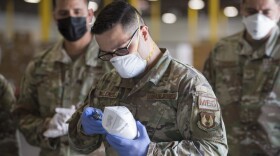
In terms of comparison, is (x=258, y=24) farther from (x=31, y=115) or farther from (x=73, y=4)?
(x=31, y=115)

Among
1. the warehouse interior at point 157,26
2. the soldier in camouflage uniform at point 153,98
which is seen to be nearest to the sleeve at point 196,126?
the soldier in camouflage uniform at point 153,98

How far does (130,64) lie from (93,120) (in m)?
0.27

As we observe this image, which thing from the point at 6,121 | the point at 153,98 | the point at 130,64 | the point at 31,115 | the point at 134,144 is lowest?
the point at 6,121

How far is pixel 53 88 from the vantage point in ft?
9.15

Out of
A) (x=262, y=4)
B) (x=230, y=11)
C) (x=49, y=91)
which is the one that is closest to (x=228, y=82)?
(x=262, y=4)

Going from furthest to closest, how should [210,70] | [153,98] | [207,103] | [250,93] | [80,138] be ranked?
1. [210,70]
2. [250,93]
3. [80,138]
4. [153,98]
5. [207,103]

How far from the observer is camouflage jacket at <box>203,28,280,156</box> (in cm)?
255

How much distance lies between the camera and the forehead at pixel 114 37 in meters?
1.75

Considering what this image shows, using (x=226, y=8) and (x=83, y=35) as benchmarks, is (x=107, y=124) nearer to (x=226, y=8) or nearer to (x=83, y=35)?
(x=83, y=35)

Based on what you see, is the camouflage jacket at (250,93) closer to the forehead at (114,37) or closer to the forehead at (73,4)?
the forehead at (73,4)

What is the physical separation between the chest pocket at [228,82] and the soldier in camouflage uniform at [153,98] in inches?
37.3

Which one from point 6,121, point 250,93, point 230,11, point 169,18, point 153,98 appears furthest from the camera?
point 169,18

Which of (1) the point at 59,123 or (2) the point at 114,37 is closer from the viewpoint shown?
(2) the point at 114,37

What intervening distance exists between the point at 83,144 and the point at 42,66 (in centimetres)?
104
